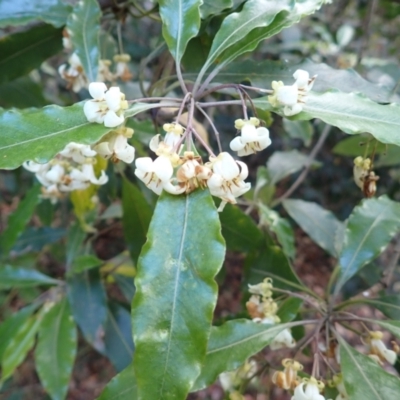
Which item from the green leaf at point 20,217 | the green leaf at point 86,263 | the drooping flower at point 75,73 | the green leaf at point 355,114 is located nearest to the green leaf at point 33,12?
the drooping flower at point 75,73

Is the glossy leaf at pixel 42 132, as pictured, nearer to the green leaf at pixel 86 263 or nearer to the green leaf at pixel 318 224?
the green leaf at pixel 86 263

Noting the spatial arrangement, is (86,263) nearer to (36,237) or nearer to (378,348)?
(36,237)

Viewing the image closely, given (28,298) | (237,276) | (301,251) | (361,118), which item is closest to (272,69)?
(361,118)

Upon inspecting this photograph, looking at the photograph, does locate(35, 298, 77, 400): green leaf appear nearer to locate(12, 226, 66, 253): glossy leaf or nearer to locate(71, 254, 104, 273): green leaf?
locate(71, 254, 104, 273): green leaf

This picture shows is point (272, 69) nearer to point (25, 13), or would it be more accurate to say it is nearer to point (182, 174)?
point (182, 174)

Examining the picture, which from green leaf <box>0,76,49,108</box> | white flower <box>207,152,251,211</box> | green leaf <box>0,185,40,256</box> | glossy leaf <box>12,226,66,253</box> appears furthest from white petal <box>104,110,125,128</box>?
glossy leaf <box>12,226,66,253</box>

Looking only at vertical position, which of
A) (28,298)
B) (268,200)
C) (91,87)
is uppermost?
(91,87)
